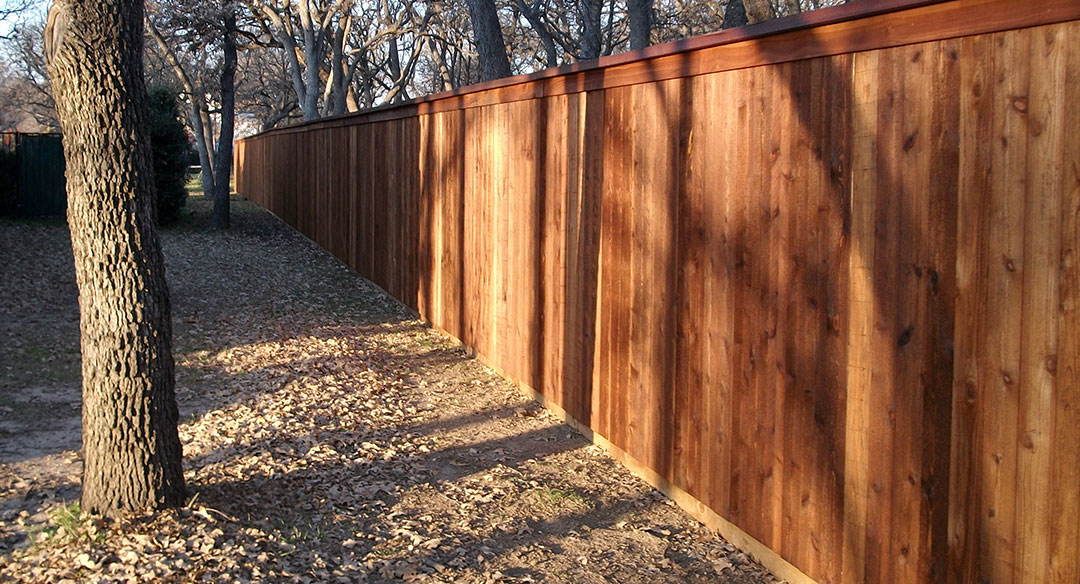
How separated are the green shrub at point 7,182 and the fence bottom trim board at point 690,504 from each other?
1293 cm

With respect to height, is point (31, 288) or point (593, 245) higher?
point (593, 245)

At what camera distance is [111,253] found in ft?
14.8

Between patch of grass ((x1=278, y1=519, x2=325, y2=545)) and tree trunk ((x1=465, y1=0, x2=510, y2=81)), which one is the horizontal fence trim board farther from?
tree trunk ((x1=465, y1=0, x2=510, y2=81))

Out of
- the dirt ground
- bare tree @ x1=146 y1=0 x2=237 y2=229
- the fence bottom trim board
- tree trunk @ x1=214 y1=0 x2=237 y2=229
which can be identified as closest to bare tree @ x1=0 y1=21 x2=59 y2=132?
bare tree @ x1=146 y1=0 x2=237 y2=229

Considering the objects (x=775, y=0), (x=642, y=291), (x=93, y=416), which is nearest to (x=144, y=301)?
(x=93, y=416)

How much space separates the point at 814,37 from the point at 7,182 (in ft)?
53.8

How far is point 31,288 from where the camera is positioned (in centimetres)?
1120

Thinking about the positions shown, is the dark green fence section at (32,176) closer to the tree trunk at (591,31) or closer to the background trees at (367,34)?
the background trees at (367,34)

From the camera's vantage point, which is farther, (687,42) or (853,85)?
(687,42)

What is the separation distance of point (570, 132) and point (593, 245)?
2.68 ft

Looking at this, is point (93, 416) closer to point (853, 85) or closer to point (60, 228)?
point (853, 85)

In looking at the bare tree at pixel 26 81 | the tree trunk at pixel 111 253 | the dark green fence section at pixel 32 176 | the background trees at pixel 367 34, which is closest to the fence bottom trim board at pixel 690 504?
the tree trunk at pixel 111 253

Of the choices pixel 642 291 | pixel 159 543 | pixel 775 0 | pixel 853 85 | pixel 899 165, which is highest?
pixel 775 0

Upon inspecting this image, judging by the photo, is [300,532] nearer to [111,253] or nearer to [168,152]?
[111,253]
